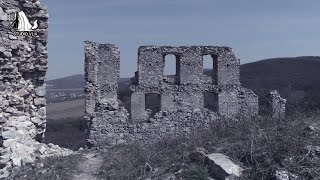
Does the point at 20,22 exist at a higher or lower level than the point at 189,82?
higher

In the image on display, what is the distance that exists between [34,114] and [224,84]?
11347 mm

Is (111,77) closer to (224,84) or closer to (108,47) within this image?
(108,47)

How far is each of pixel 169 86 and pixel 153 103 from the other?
4.82 feet

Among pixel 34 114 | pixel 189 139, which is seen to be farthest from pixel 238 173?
pixel 34 114

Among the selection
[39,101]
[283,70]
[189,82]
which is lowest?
[283,70]

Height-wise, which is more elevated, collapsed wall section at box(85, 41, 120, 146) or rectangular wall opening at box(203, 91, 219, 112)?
collapsed wall section at box(85, 41, 120, 146)

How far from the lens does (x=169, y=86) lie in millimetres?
17922

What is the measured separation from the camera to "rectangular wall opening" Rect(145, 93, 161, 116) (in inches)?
715

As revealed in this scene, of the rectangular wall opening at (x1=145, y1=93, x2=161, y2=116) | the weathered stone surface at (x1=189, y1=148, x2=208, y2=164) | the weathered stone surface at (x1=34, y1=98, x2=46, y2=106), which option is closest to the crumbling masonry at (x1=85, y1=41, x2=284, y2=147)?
the rectangular wall opening at (x1=145, y1=93, x2=161, y2=116)

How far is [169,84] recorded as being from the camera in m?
18.0

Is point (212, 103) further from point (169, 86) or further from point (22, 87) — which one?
point (22, 87)

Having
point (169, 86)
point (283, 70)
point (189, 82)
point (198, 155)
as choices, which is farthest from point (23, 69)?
point (283, 70)

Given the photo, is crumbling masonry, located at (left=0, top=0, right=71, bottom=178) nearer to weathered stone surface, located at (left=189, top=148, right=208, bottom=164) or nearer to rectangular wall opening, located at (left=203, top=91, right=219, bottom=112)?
weathered stone surface, located at (left=189, top=148, right=208, bottom=164)

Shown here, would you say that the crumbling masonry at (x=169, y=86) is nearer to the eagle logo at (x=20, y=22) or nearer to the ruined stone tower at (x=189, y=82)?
the ruined stone tower at (x=189, y=82)
